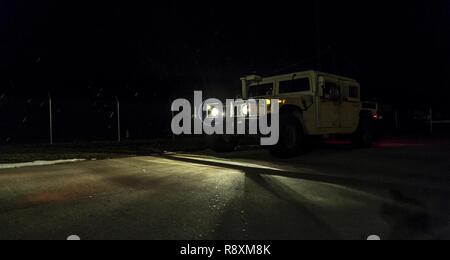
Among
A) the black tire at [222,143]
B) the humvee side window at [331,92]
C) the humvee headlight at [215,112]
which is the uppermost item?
the humvee side window at [331,92]

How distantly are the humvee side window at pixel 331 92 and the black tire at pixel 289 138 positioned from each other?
1.38 metres

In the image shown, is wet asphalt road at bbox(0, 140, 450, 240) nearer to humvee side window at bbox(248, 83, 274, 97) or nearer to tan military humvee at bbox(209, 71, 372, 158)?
tan military humvee at bbox(209, 71, 372, 158)

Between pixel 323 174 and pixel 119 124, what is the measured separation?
11.6 m

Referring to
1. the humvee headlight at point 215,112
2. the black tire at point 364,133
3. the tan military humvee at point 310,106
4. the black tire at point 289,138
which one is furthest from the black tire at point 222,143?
the black tire at point 364,133

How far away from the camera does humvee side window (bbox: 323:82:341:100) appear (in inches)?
416

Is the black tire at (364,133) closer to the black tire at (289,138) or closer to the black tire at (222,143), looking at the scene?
the black tire at (289,138)

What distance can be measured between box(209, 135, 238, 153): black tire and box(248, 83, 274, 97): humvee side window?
5.36 feet

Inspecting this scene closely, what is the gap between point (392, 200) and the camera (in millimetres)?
5426

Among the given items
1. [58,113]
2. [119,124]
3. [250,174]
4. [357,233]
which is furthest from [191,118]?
[357,233]

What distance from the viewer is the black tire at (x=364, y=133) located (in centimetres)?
1267

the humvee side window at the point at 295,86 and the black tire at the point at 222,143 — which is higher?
the humvee side window at the point at 295,86

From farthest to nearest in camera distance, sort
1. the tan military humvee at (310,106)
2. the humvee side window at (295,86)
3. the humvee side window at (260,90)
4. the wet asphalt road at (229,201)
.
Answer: the humvee side window at (260,90), the humvee side window at (295,86), the tan military humvee at (310,106), the wet asphalt road at (229,201)
